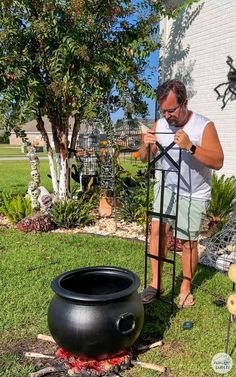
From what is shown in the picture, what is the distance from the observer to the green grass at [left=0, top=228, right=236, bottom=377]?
2916mm

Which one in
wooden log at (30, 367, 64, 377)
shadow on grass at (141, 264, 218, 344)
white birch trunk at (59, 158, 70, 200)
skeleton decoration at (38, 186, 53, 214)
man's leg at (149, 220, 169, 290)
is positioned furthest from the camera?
white birch trunk at (59, 158, 70, 200)

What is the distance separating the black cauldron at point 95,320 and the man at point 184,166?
2.89 feet

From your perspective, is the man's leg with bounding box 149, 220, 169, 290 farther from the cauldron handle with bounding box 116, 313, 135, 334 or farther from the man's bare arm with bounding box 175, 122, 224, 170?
the cauldron handle with bounding box 116, 313, 135, 334

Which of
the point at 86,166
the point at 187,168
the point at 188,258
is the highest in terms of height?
the point at 187,168

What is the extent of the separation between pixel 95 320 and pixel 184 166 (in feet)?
4.55

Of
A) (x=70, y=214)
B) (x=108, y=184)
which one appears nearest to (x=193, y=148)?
(x=70, y=214)

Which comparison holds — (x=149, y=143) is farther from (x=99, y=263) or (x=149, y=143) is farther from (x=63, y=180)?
(x=63, y=180)

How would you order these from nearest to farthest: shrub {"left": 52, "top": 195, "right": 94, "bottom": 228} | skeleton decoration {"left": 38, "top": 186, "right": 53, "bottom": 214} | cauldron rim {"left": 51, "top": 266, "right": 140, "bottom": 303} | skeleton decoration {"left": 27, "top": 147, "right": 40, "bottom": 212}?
cauldron rim {"left": 51, "top": 266, "right": 140, "bottom": 303}, shrub {"left": 52, "top": 195, "right": 94, "bottom": 228}, skeleton decoration {"left": 38, "top": 186, "right": 53, "bottom": 214}, skeleton decoration {"left": 27, "top": 147, "right": 40, "bottom": 212}

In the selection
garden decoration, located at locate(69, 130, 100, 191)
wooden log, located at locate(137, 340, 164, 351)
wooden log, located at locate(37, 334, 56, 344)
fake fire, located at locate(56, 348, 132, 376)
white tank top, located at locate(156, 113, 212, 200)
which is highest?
white tank top, located at locate(156, 113, 212, 200)

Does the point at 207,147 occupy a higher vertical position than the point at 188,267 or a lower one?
higher

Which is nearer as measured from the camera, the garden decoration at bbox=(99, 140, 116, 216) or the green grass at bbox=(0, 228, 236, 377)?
the green grass at bbox=(0, 228, 236, 377)

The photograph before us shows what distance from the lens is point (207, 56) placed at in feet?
23.6

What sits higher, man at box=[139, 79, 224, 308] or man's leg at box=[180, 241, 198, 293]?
man at box=[139, 79, 224, 308]

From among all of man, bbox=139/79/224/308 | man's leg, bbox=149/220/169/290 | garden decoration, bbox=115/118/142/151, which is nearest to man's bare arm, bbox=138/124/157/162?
man, bbox=139/79/224/308
